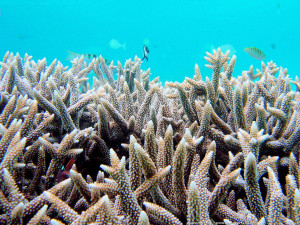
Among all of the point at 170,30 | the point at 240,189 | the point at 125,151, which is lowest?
the point at 240,189

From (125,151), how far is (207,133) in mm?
844

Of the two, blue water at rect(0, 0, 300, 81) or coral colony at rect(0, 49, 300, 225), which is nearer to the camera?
coral colony at rect(0, 49, 300, 225)

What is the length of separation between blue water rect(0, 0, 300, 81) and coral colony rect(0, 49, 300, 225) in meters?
72.8

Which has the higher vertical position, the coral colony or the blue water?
the blue water

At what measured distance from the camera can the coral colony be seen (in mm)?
1051

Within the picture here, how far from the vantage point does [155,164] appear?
4.33 ft

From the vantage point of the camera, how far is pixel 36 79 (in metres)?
2.78

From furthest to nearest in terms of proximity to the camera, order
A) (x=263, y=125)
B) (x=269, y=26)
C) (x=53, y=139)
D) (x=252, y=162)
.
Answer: (x=269, y=26)
(x=53, y=139)
(x=263, y=125)
(x=252, y=162)

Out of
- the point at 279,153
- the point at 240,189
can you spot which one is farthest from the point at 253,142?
Result: the point at 279,153

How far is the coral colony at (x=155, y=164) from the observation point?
1051mm

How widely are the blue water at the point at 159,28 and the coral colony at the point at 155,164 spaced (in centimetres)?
7280

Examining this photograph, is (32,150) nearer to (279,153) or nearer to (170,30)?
(279,153)

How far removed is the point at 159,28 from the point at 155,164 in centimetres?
9600

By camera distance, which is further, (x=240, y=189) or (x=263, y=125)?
(x=263, y=125)
